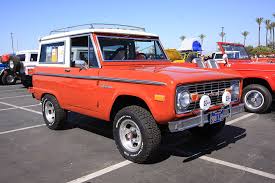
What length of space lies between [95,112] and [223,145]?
230cm

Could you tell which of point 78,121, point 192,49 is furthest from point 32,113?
point 192,49

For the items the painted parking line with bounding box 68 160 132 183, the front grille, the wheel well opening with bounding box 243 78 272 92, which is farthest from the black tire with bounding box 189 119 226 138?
the wheel well opening with bounding box 243 78 272 92

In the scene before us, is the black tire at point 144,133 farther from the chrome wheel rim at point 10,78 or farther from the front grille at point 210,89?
the chrome wheel rim at point 10,78

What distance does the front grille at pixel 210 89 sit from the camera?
4116 mm

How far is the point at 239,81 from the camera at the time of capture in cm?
499

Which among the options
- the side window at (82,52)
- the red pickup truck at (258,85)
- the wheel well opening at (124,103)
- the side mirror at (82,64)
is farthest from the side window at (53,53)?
the red pickup truck at (258,85)

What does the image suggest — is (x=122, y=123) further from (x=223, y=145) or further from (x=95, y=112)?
(x=223, y=145)

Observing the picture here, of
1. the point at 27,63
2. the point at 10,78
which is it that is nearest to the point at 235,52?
the point at 27,63

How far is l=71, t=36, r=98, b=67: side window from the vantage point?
206 inches

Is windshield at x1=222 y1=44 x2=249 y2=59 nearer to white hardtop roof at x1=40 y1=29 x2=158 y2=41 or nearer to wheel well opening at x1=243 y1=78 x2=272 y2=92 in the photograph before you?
wheel well opening at x1=243 y1=78 x2=272 y2=92

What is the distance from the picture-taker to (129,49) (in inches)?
223

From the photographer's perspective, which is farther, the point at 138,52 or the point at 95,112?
the point at 138,52

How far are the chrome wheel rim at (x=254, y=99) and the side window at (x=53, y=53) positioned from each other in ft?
16.7

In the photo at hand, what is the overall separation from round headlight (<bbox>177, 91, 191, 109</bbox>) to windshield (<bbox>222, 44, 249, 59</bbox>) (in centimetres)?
665
